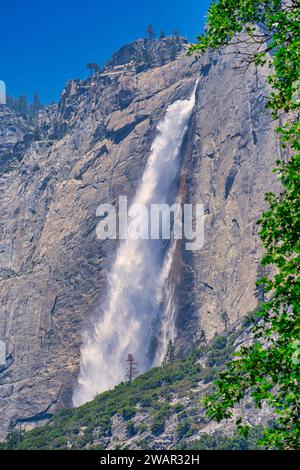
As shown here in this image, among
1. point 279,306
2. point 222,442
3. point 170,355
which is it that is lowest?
point 222,442

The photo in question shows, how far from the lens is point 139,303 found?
494 feet

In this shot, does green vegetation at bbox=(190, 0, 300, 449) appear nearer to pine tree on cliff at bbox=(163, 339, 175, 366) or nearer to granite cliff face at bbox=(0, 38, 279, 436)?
granite cliff face at bbox=(0, 38, 279, 436)

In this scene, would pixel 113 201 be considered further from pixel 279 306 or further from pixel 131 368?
pixel 279 306

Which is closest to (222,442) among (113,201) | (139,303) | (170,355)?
(170,355)

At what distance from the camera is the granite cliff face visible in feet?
456

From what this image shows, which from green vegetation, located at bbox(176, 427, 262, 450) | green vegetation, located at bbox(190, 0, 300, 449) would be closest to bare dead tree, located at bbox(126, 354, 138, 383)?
green vegetation, located at bbox(176, 427, 262, 450)

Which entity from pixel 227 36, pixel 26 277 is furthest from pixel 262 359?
pixel 26 277

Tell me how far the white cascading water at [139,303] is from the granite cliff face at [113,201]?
2.59 m

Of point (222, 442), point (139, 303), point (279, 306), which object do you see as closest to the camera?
point (279, 306)

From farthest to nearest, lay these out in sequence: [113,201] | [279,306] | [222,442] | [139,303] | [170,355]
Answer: [113,201] < [139,303] < [170,355] < [222,442] < [279,306]

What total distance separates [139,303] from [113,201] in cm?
2243

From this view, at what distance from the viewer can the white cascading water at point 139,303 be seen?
146 meters

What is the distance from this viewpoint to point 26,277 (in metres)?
168

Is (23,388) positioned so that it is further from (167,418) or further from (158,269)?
(167,418)
